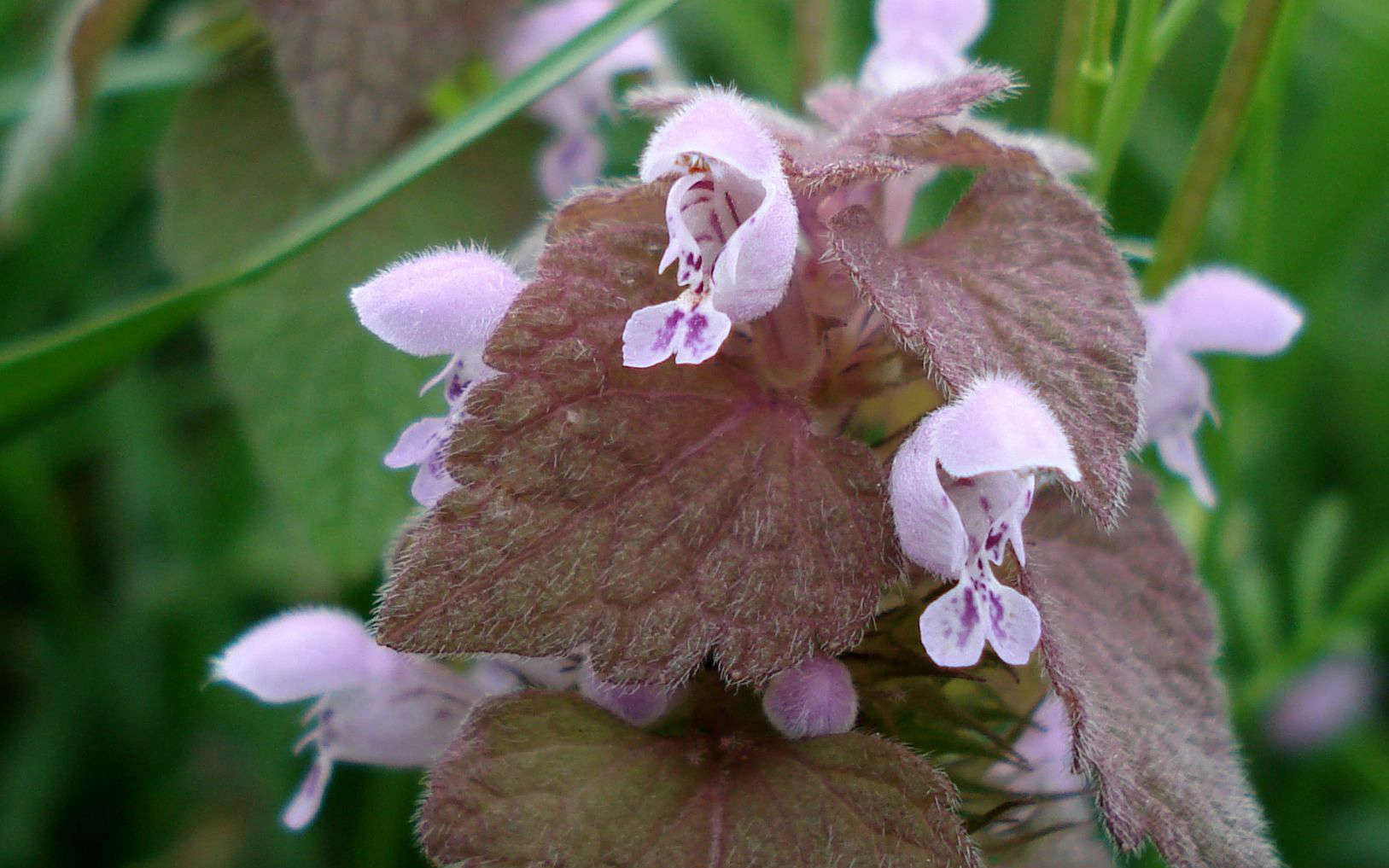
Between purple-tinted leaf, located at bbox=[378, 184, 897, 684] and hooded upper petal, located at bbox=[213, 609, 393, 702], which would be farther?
hooded upper petal, located at bbox=[213, 609, 393, 702]

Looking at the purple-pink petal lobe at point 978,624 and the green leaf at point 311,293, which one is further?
the green leaf at point 311,293

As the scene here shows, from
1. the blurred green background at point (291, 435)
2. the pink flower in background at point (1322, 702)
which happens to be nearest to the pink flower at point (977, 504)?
the blurred green background at point (291, 435)

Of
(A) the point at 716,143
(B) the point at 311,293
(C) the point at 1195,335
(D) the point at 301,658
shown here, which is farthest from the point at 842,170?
(B) the point at 311,293

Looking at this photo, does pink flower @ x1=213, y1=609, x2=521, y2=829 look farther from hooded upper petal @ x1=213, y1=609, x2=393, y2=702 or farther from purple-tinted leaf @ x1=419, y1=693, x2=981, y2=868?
purple-tinted leaf @ x1=419, y1=693, x2=981, y2=868

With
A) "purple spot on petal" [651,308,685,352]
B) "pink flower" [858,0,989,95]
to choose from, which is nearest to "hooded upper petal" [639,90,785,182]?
"purple spot on petal" [651,308,685,352]

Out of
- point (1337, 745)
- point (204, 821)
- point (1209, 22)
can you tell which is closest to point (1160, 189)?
point (1209, 22)

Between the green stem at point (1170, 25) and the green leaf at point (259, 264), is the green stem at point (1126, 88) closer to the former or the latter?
the green stem at point (1170, 25)

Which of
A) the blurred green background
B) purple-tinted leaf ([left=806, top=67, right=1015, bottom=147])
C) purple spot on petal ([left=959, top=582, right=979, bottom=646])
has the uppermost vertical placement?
purple-tinted leaf ([left=806, top=67, right=1015, bottom=147])

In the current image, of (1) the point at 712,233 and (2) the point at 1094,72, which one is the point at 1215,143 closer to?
(2) the point at 1094,72

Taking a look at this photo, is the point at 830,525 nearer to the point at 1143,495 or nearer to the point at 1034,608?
the point at 1034,608
